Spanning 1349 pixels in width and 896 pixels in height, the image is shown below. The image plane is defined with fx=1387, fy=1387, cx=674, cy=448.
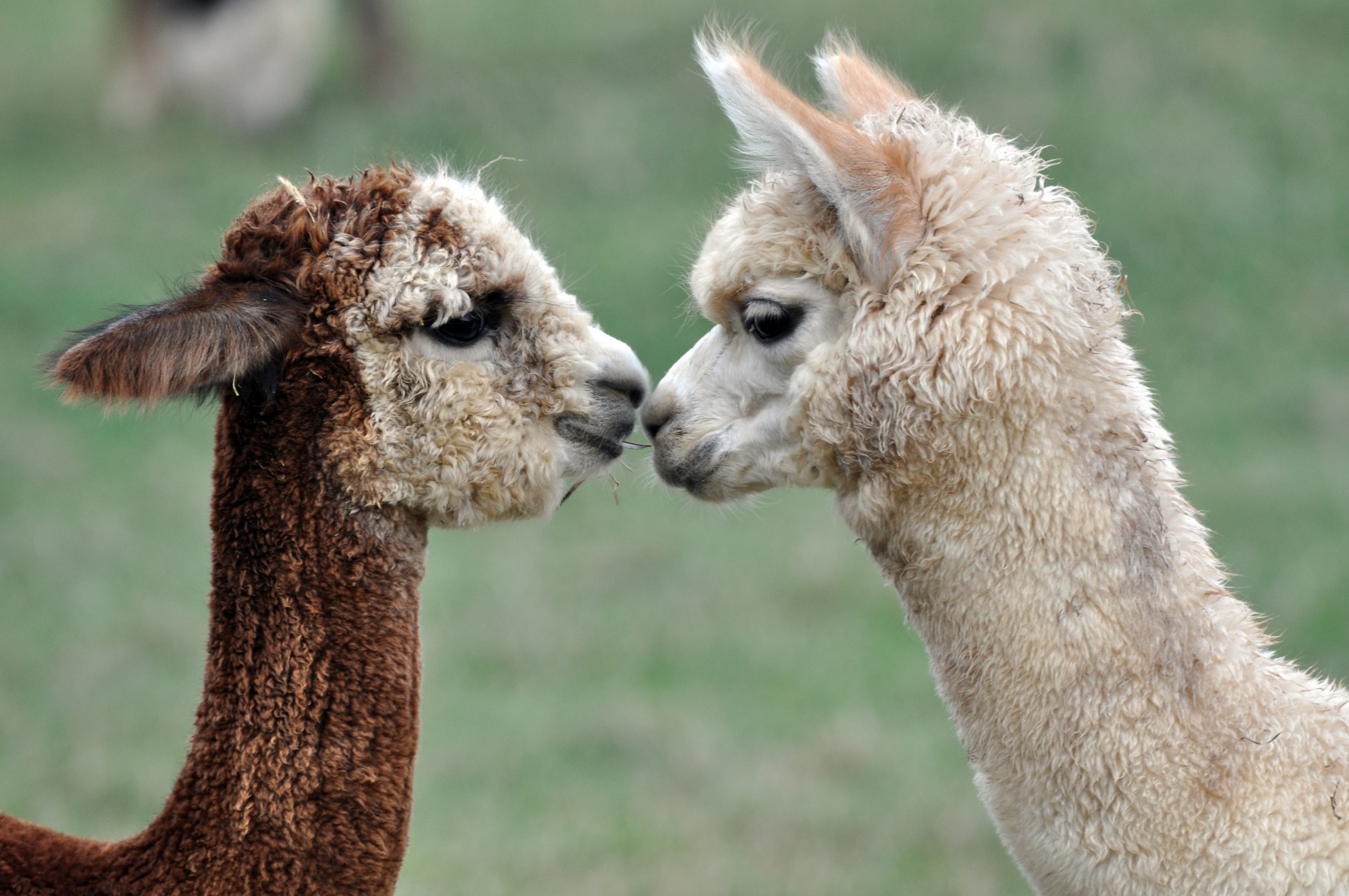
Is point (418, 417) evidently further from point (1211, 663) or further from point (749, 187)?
point (1211, 663)

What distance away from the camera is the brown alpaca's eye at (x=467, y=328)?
249cm

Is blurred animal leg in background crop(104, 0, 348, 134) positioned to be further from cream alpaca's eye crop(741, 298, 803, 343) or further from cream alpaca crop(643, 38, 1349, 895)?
cream alpaca crop(643, 38, 1349, 895)

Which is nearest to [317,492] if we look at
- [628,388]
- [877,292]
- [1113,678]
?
[628,388]

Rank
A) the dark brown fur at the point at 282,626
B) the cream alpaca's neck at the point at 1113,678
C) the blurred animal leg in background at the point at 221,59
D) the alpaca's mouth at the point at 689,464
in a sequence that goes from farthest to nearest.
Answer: the blurred animal leg in background at the point at 221,59
the alpaca's mouth at the point at 689,464
the dark brown fur at the point at 282,626
the cream alpaca's neck at the point at 1113,678

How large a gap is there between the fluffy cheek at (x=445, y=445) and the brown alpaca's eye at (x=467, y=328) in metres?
0.05

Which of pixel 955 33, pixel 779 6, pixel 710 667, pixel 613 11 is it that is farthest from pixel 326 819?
pixel 613 11

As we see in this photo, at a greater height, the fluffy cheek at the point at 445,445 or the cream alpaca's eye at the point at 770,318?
the cream alpaca's eye at the point at 770,318

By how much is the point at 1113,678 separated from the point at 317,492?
1350 millimetres

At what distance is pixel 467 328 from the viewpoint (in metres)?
2.52

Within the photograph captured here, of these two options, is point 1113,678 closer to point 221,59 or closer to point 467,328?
point 467,328

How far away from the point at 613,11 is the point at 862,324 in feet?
45.4

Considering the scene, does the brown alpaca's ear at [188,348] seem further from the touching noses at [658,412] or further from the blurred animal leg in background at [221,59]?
the blurred animal leg in background at [221,59]

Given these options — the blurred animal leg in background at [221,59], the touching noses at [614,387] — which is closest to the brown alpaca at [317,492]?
the touching noses at [614,387]

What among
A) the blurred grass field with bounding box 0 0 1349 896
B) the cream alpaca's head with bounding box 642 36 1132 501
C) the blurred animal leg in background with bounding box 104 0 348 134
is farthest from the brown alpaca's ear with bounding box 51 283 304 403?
the blurred animal leg in background with bounding box 104 0 348 134
